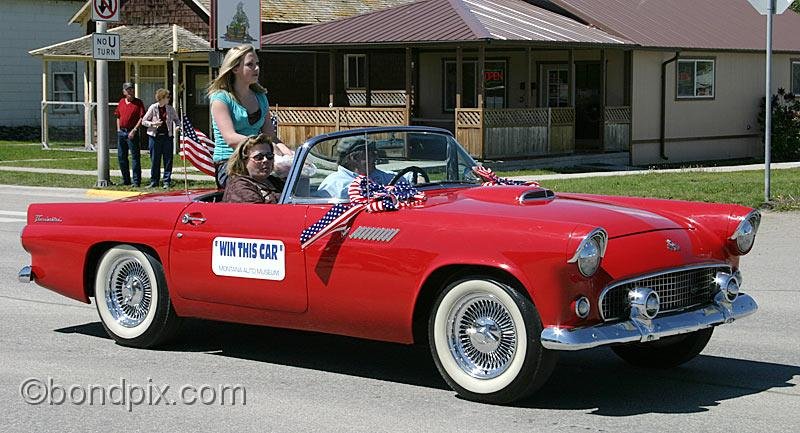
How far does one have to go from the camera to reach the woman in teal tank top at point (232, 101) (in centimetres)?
884

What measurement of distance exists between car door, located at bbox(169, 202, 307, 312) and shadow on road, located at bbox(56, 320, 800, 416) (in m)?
0.56

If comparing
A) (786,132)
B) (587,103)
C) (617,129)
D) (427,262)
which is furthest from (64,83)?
(427,262)

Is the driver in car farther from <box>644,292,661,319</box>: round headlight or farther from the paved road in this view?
<box>644,292,661,319</box>: round headlight

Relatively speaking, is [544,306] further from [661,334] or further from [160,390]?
[160,390]

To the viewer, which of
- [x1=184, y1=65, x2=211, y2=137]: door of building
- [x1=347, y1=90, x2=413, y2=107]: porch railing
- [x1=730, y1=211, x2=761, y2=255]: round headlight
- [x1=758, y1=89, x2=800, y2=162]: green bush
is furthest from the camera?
[x1=184, y1=65, x2=211, y2=137]: door of building

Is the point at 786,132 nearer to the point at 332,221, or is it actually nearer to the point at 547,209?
the point at 547,209

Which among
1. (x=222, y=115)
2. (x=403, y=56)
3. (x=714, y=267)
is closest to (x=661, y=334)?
(x=714, y=267)

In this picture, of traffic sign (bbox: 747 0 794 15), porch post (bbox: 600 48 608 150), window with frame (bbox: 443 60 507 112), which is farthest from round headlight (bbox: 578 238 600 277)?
window with frame (bbox: 443 60 507 112)

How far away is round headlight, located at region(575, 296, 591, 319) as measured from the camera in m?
6.19

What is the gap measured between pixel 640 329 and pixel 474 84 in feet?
86.4

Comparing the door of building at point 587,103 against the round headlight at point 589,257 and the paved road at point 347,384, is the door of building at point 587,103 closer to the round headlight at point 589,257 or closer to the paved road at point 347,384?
the paved road at point 347,384

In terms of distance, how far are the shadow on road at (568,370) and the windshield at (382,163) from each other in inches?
42.7

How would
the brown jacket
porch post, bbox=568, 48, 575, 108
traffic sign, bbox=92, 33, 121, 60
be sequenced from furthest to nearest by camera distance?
porch post, bbox=568, 48, 575, 108 < traffic sign, bbox=92, 33, 121, 60 < the brown jacket

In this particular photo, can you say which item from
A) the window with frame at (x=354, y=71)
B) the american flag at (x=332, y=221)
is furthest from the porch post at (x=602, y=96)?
the american flag at (x=332, y=221)
